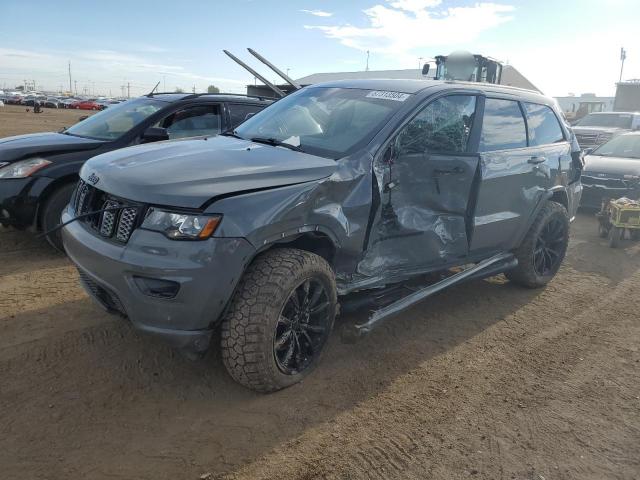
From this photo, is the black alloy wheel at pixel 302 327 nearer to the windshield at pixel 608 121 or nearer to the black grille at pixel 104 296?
the black grille at pixel 104 296

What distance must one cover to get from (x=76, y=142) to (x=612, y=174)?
339 inches

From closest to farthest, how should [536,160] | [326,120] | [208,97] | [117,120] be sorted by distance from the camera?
[326,120] → [536,160] → [117,120] → [208,97]

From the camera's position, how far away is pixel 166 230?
2723 mm

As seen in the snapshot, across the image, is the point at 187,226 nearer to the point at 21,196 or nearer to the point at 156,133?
the point at 156,133

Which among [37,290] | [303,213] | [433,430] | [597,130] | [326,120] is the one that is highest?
[597,130]

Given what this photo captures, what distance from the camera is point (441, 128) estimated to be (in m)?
4.03

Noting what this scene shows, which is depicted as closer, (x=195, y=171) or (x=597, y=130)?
(x=195, y=171)

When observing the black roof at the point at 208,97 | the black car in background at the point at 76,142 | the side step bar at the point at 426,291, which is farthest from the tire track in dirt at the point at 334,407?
the black roof at the point at 208,97

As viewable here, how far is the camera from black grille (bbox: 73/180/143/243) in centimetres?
284

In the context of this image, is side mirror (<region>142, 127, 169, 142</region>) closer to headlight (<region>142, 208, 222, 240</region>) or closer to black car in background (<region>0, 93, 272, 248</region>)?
black car in background (<region>0, 93, 272, 248</region>)

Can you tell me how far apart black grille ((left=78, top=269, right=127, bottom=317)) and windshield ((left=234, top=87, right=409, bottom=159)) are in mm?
1535

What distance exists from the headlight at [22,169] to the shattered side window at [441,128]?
3.67 m

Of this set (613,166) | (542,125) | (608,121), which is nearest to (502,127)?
(542,125)

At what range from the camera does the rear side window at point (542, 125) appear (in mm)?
4945
